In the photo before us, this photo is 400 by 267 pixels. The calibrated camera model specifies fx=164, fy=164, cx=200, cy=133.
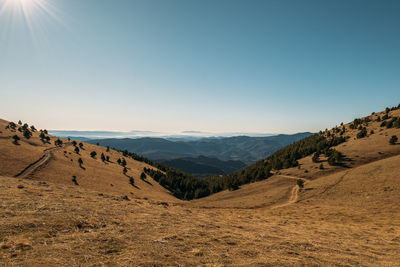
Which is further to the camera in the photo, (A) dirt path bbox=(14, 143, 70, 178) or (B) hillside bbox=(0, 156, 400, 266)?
(A) dirt path bbox=(14, 143, 70, 178)

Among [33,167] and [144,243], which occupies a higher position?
[144,243]

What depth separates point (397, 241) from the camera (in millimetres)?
18906

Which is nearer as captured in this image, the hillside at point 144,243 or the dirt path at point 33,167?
the hillside at point 144,243

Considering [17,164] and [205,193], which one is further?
[205,193]

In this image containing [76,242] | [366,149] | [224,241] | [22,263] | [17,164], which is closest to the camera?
[22,263]

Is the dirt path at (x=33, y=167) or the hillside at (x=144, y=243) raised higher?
the hillside at (x=144, y=243)

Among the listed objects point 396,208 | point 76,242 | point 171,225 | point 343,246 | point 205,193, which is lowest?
point 205,193

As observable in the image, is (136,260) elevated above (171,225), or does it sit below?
above

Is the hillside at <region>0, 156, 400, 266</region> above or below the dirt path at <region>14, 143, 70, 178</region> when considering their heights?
above

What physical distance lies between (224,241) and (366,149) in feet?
272

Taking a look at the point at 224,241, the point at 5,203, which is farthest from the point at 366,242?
the point at 5,203

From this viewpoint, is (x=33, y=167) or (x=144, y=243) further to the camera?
(x=33, y=167)

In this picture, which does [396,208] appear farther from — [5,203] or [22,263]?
[5,203]

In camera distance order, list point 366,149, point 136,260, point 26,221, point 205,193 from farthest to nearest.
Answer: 1. point 205,193
2. point 366,149
3. point 26,221
4. point 136,260
